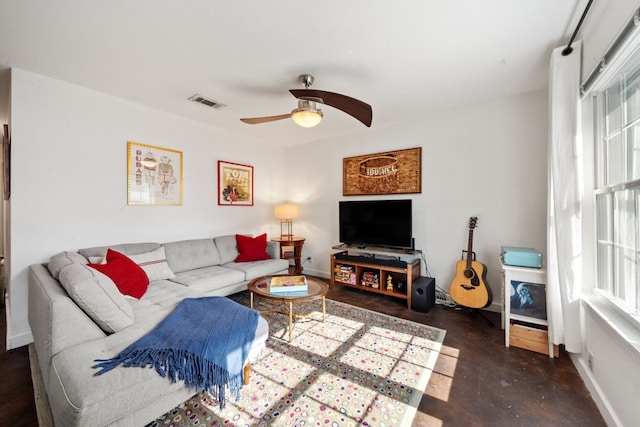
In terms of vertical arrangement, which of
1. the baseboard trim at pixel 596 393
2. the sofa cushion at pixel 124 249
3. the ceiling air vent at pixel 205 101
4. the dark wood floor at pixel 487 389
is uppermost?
the ceiling air vent at pixel 205 101

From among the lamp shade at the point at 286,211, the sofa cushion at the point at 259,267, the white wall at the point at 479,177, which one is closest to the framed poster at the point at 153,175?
the sofa cushion at the point at 259,267

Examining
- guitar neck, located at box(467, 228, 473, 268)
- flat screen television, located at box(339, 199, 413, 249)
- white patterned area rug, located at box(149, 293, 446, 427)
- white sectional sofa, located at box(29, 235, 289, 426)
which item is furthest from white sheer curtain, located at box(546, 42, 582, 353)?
white sectional sofa, located at box(29, 235, 289, 426)

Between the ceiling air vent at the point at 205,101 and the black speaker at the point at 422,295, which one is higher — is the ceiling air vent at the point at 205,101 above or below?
above

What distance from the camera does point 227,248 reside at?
3674 mm

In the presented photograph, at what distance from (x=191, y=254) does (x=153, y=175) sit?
3.55 feet

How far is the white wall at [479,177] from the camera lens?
8.97 ft

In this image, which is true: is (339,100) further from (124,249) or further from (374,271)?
(124,249)

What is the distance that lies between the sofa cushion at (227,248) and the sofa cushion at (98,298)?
1877 millimetres

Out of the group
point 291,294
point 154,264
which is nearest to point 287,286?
point 291,294

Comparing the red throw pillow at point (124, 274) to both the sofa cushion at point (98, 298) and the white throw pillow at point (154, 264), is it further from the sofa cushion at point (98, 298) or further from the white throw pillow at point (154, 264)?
the sofa cushion at point (98, 298)

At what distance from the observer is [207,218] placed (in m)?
3.78

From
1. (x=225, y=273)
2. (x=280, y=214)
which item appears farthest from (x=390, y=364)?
(x=280, y=214)

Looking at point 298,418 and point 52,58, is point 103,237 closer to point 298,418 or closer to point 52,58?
point 52,58

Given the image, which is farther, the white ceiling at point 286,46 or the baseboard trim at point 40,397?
the white ceiling at point 286,46
